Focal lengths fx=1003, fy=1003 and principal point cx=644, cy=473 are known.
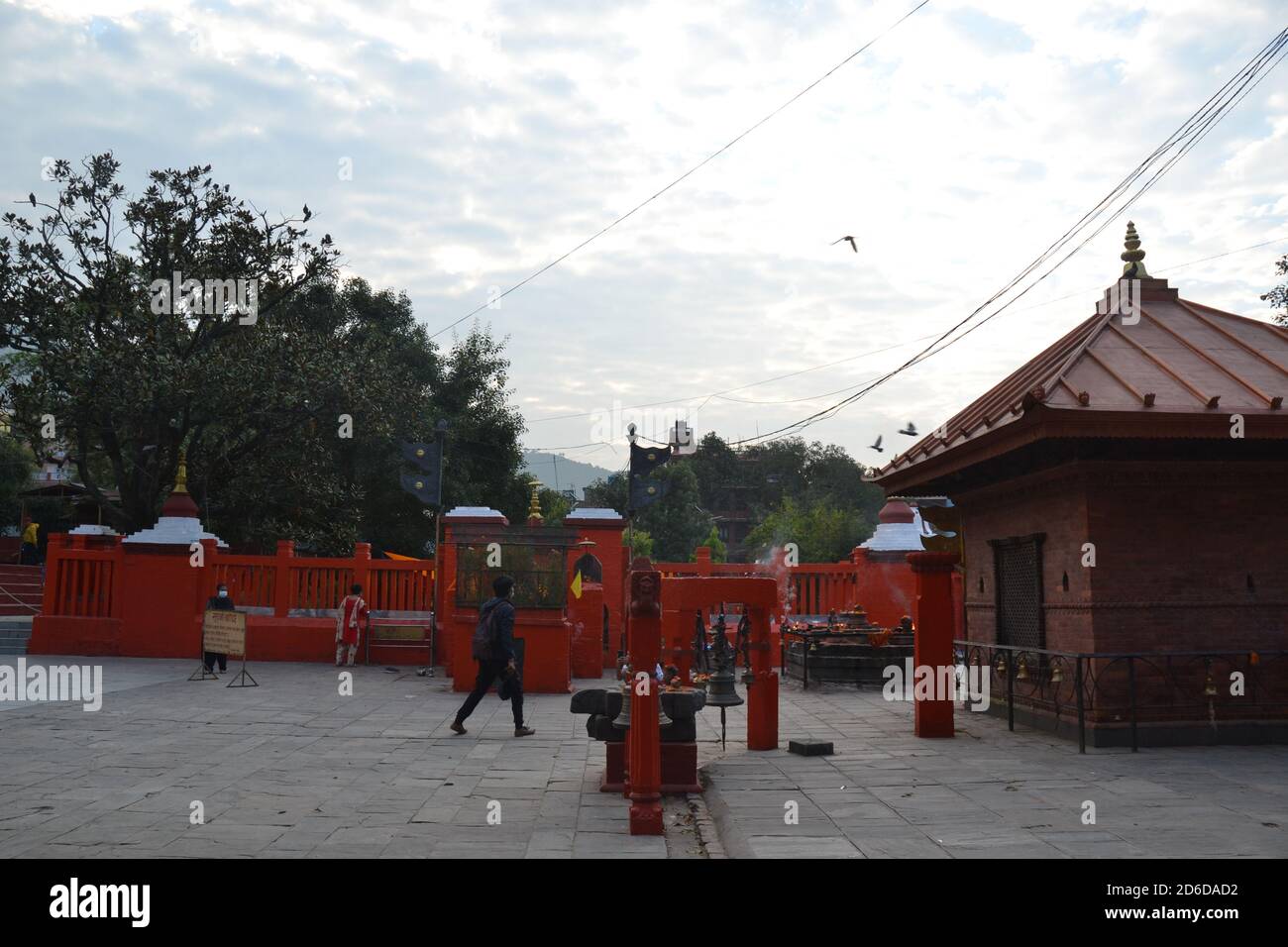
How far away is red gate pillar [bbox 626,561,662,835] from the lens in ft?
22.9

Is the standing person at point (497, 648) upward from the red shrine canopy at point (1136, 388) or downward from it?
downward

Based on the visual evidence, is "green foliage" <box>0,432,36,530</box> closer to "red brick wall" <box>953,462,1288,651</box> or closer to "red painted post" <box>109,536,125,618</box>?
"red painted post" <box>109,536,125,618</box>

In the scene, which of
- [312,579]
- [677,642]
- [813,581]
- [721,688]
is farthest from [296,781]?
[813,581]

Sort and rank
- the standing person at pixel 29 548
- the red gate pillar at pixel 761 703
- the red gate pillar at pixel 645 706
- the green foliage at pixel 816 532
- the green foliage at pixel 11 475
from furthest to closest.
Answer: the green foliage at pixel 816 532
the green foliage at pixel 11 475
the standing person at pixel 29 548
the red gate pillar at pixel 761 703
the red gate pillar at pixel 645 706

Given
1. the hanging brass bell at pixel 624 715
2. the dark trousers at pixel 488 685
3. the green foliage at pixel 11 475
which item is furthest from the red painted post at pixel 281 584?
the green foliage at pixel 11 475

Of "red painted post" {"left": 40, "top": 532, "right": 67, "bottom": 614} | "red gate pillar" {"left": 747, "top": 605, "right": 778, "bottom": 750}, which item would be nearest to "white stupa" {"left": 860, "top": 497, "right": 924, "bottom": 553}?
"red gate pillar" {"left": 747, "top": 605, "right": 778, "bottom": 750}

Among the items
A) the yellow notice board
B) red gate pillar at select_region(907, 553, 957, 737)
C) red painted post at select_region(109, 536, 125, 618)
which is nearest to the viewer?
red gate pillar at select_region(907, 553, 957, 737)

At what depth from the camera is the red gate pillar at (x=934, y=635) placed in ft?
36.4

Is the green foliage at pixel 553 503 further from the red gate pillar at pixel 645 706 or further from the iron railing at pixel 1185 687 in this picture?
the red gate pillar at pixel 645 706

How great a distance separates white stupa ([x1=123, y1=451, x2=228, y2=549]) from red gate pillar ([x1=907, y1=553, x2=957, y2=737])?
14155 mm

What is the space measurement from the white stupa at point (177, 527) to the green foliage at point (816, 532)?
117 ft

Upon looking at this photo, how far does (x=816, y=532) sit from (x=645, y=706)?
47.7 meters

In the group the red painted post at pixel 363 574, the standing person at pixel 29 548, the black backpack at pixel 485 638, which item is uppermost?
the standing person at pixel 29 548

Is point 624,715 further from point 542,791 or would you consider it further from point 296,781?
point 296,781
